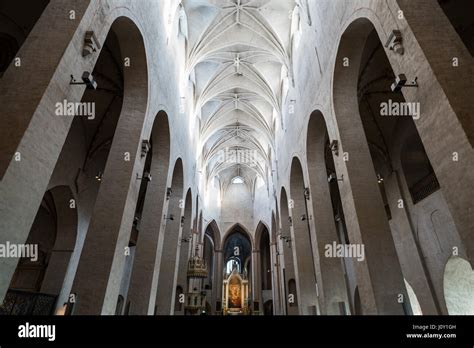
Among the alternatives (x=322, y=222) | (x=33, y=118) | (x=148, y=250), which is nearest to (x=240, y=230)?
(x=322, y=222)

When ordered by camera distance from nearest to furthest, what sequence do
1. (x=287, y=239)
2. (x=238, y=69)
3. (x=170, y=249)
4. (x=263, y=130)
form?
(x=170, y=249), (x=287, y=239), (x=238, y=69), (x=263, y=130)

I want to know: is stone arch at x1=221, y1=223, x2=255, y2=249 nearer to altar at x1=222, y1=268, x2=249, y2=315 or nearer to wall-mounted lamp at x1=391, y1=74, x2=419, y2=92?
altar at x1=222, y1=268, x2=249, y2=315

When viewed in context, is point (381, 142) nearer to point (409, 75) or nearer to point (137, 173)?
point (409, 75)

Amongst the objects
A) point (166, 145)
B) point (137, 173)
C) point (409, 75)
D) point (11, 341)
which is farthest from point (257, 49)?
point (11, 341)

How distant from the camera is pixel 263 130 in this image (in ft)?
68.9

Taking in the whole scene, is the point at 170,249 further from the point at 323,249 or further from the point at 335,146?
the point at 335,146

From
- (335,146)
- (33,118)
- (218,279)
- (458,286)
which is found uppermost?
(218,279)

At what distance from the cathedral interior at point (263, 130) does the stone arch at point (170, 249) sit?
75 millimetres

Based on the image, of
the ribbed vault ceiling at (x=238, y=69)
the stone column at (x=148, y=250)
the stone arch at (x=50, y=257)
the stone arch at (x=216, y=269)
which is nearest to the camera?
the stone column at (x=148, y=250)

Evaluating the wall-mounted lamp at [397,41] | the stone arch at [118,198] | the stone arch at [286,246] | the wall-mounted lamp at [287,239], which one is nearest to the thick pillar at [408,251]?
the wall-mounted lamp at [287,239]

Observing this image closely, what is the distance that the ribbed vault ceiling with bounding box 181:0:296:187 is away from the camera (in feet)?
45.5

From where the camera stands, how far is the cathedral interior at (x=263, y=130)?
402 cm

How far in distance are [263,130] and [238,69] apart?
5.10m

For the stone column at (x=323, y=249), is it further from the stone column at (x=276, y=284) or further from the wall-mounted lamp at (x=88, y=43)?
the stone column at (x=276, y=284)
